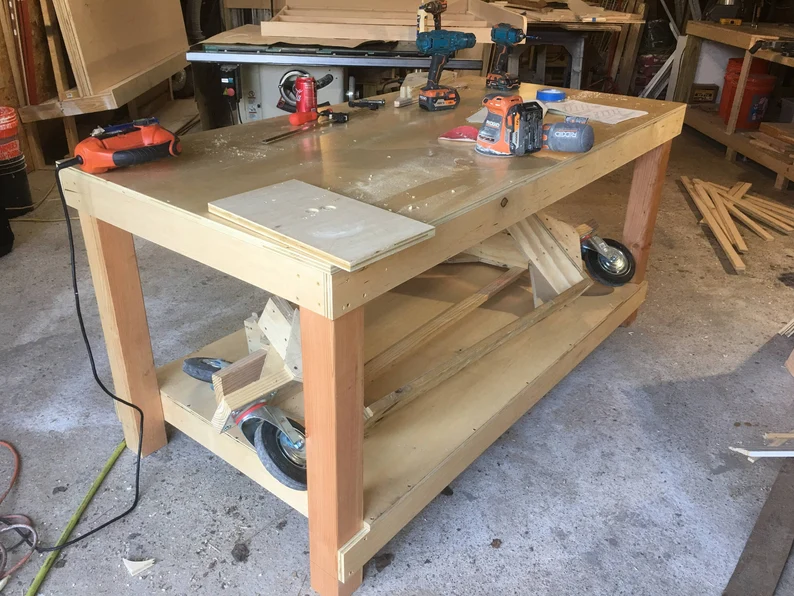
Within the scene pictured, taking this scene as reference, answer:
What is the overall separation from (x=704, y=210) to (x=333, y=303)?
3060 mm

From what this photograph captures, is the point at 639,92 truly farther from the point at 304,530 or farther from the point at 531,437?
the point at 304,530

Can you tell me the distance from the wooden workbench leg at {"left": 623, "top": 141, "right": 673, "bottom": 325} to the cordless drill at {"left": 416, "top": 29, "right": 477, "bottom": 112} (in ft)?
2.20

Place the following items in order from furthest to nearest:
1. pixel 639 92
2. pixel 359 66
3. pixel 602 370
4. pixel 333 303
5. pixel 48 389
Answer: pixel 639 92 → pixel 359 66 → pixel 602 370 → pixel 48 389 → pixel 333 303

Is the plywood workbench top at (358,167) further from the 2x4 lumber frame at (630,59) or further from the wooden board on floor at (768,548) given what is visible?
the 2x4 lumber frame at (630,59)

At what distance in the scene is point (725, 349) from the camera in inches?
89.1

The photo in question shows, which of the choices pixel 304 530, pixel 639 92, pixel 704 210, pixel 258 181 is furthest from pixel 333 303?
pixel 639 92

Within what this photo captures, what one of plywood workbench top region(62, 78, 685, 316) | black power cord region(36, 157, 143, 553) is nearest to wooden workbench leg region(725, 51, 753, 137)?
plywood workbench top region(62, 78, 685, 316)

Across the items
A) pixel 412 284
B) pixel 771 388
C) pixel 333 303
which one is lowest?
pixel 771 388

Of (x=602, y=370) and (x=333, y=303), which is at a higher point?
(x=333, y=303)

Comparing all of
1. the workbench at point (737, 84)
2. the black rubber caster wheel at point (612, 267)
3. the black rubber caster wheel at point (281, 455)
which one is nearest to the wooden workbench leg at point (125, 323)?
the black rubber caster wheel at point (281, 455)

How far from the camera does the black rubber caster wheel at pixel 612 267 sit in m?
2.22

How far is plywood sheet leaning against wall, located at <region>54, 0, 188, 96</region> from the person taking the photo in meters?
3.55

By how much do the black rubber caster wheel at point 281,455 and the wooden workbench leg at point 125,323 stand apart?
41 centimetres

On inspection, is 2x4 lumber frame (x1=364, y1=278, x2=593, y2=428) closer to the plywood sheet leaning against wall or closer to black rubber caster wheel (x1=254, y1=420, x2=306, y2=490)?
black rubber caster wheel (x1=254, y1=420, x2=306, y2=490)
